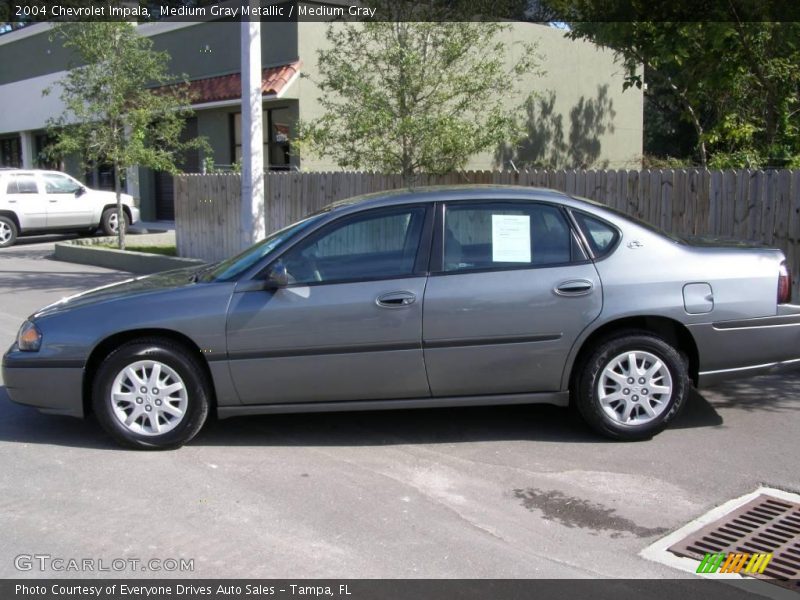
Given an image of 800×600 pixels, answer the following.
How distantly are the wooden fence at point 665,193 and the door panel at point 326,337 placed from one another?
4.38 meters

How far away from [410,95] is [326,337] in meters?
6.32

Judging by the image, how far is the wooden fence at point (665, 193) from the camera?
8.59 metres

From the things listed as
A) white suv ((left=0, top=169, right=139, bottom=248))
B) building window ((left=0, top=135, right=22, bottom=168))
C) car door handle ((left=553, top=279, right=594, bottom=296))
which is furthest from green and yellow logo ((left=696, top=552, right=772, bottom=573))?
building window ((left=0, top=135, right=22, bottom=168))

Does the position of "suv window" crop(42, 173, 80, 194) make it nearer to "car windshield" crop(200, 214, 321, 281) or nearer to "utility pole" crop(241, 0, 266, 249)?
"utility pole" crop(241, 0, 266, 249)

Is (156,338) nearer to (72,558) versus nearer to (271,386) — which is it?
(271,386)


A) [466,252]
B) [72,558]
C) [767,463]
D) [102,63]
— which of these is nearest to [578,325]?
[466,252]

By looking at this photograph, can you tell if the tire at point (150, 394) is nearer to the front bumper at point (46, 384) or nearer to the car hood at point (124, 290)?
the front bumper at point (46, 384)

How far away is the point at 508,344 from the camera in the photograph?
543 centimetres

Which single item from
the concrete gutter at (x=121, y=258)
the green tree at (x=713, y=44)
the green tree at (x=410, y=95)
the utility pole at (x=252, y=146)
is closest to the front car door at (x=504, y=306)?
the green tree at (x=713, y=44)

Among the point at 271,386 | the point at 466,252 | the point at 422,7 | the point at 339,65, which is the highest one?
the point at 422,7

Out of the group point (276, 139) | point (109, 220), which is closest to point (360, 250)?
point (276, 139)

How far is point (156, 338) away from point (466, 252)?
2.09 meters
